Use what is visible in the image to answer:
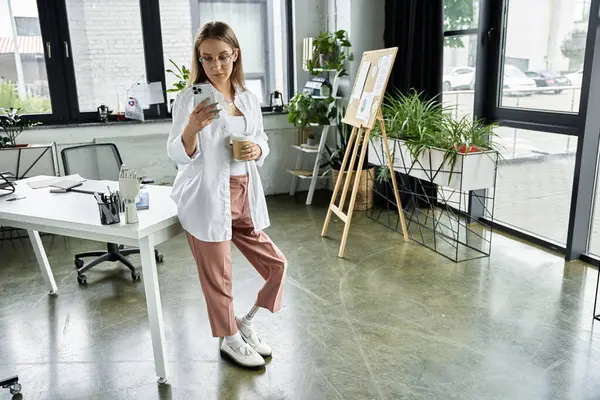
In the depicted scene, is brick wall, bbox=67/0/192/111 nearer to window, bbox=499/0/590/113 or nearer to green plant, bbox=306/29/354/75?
green plant, bbox=306/29/354/75

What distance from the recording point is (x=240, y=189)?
2.22 meters

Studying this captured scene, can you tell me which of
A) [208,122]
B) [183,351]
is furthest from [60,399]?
[208,122]

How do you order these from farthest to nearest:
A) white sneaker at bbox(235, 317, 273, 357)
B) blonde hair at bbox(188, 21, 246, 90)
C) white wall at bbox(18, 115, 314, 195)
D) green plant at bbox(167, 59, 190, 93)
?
green plant at bbox(167, 59, 190, 93)
white wall at bbox(18, 115, 314, 195)
white sneaker at bbox(235, 317, 273, 357)
blonde hair at bbox(188, 21, 246, 90)

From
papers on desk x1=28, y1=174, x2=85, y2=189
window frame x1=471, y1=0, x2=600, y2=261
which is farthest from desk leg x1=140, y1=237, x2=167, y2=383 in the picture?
window frame x1=471, y1=0, x2=600, y2=261

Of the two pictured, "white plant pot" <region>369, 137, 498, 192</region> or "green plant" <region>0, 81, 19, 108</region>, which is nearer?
"white plant pot" <region>369, 137, 498, 192</region>

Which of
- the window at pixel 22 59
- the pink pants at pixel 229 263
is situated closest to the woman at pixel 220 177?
the pink pants at pixel 229 263

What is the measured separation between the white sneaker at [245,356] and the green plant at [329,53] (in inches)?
133

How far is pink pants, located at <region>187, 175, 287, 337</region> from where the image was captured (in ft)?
7.24

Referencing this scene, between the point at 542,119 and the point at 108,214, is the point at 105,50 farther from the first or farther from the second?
the point at 542,119

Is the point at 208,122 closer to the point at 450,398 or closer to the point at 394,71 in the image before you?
the point at 450,398

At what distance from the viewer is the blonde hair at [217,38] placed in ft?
6.79

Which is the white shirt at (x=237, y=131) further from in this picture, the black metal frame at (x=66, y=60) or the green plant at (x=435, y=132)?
the black metal frame at (x=66, y=60)

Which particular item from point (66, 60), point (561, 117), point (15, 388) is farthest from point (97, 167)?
point (561, 117)

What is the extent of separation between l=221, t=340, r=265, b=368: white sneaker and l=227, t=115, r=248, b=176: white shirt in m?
0.83
